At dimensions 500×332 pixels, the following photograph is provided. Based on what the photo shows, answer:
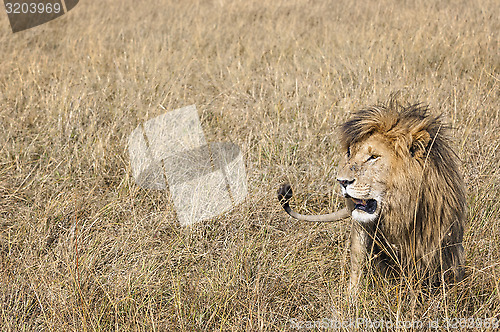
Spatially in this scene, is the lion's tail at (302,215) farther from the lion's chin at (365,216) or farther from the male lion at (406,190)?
the lion's chin at (365,216)

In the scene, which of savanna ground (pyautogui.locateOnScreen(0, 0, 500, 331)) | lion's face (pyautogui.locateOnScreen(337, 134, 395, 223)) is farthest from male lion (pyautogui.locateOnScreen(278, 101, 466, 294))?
savanna ground (pyautogui.locateOnScreen(0, 0, 500, 331))

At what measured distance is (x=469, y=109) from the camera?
384 cm

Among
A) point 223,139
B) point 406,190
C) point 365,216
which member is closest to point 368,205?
point 365,216

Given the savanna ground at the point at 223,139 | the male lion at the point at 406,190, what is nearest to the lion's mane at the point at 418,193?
the male lion at the point at 406,190

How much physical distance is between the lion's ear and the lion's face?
10 centimetres

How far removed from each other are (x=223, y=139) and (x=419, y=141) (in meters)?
2.06

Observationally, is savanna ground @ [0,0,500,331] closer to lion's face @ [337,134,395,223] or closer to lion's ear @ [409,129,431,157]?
lion's face @ [337,134,395,223]

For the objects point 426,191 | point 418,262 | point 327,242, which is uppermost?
point 426,191

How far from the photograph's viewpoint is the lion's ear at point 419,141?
2.12 meters

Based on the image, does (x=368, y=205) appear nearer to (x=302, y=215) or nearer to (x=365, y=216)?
(x=365, y=216)

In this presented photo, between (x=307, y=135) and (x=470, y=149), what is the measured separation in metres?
1.13

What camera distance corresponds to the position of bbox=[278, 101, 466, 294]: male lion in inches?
83.6

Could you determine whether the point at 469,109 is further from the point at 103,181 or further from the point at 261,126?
the point at 103,181

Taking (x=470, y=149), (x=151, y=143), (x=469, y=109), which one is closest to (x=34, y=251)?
(x=151, y=143)
